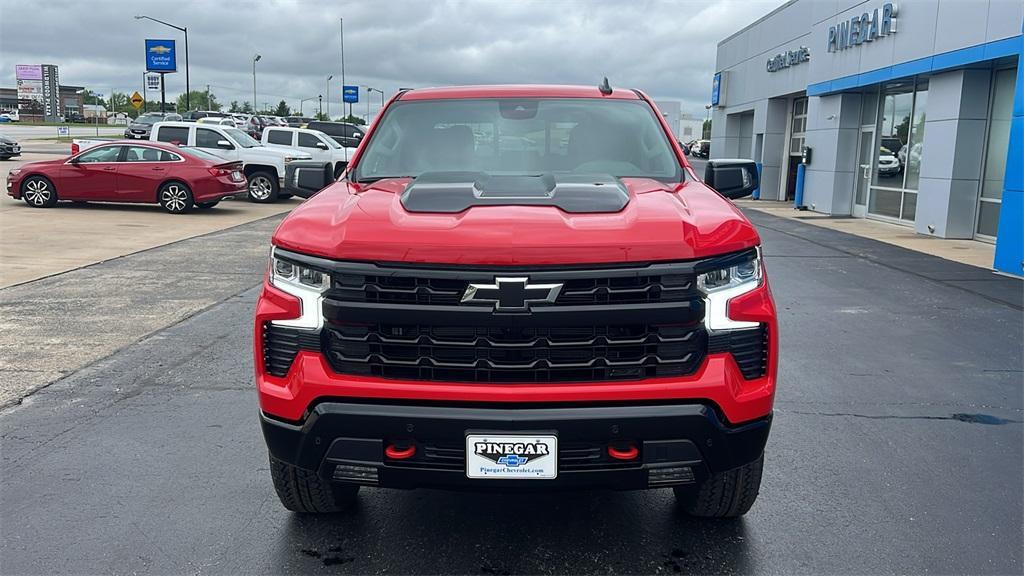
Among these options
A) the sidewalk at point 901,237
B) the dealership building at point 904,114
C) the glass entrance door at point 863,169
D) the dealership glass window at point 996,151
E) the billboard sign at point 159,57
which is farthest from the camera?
the billboard sign at point 159,57

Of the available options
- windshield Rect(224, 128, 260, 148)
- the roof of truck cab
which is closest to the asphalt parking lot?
the roof of truck cab

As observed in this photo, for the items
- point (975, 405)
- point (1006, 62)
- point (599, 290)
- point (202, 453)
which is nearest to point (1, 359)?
point (202, 453)

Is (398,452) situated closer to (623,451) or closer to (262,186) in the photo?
(623,451)

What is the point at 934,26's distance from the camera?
16.9m

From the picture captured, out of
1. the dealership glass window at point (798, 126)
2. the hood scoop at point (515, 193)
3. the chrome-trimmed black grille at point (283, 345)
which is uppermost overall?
the dealership glass window at point (798, 126)

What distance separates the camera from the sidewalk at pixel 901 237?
45.2 feet

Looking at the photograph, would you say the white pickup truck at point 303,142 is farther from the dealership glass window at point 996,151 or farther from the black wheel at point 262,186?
the dealership glass window at point 996,151

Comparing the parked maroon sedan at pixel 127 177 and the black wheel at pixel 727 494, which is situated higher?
the parked maroon sedan at pixel 127 177

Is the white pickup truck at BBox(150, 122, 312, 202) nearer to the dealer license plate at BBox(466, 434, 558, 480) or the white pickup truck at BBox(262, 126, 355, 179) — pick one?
the white pickup truck at BBox(262, 126, 355, 179)

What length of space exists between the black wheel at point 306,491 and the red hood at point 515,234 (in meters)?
0.99

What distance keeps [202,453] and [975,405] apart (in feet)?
16.1

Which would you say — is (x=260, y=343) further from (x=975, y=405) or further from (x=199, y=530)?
(x=975, y=405)

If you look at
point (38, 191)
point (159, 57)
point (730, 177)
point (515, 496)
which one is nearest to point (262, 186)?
point (38, 191)


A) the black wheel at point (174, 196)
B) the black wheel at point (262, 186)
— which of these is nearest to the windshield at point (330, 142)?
the black wheel at point (262, 186)
